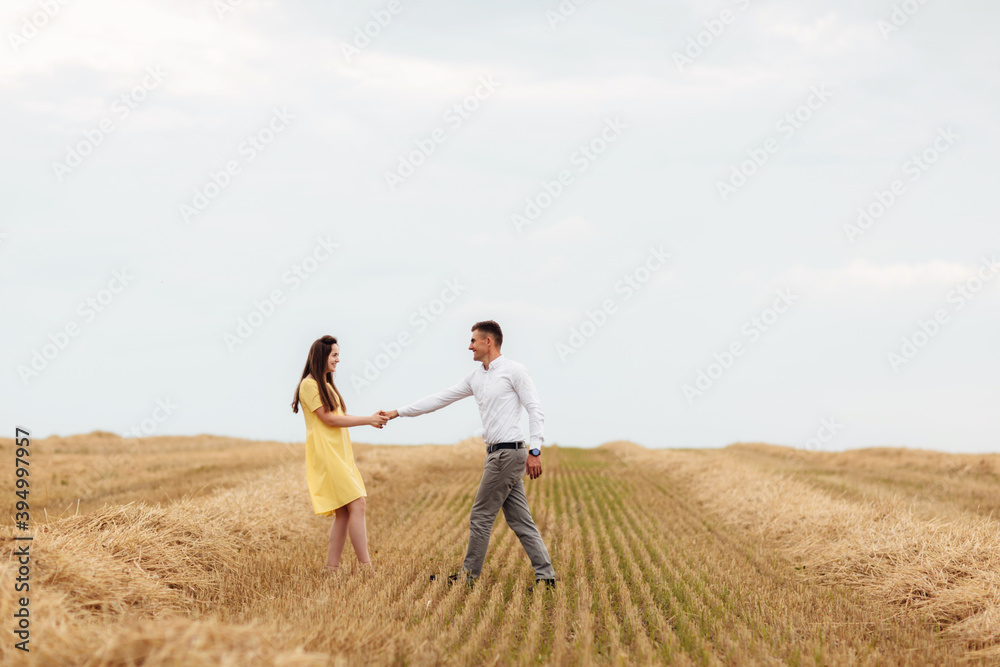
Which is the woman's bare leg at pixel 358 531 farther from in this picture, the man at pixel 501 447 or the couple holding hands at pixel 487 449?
the man at pixel 501 447

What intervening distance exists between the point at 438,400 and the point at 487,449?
916mm

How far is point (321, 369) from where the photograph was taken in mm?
7105

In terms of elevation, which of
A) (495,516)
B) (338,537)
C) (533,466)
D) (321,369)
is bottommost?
(338,537)

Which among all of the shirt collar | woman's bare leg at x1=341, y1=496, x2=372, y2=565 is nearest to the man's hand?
the shirt collar

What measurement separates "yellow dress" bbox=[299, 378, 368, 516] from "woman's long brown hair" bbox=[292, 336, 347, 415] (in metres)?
0.05

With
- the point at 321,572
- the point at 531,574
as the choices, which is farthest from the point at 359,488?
the point at 531,574

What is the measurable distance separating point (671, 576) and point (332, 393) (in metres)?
3.90

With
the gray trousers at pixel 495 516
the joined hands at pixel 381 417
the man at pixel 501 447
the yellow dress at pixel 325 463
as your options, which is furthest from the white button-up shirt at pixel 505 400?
the yellow dress at pixel 325 463

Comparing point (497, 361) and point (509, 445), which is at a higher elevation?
point (497, 361)

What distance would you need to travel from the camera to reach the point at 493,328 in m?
7.24

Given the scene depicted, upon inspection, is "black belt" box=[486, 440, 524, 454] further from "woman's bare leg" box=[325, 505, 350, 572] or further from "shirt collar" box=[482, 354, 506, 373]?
"woman's bare leg" box=[325, 505, 350, 572]

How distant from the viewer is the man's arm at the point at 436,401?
749 cm

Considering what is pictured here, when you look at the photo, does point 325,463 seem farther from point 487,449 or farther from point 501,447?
point 501,447

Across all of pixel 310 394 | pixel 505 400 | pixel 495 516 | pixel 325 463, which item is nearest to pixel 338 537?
pixel 325 463
